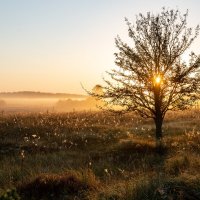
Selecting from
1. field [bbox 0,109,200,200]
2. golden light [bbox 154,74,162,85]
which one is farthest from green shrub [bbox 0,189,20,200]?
golden light [bbox 154,74,162,85]

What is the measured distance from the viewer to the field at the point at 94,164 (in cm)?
956

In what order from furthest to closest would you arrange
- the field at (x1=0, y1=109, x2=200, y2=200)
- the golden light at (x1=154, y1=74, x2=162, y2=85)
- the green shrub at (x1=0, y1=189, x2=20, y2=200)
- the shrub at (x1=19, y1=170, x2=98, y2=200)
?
1. the golden light at (x1=154, y1=74, x2=162, y2=85)
2. the shrub at (x1=19, y1=170, x2=98, y2=200)
3. the field at (x1=0, y1=109, x2=200, y2=200)
4. the green shrub at (x1=0, y1=189, x2=20, y2=200)

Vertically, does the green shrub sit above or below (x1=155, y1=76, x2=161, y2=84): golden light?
below

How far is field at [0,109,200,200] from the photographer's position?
9.56 metres

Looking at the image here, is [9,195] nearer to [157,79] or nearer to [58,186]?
[58,186]

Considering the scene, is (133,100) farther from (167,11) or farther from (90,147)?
(167,11)

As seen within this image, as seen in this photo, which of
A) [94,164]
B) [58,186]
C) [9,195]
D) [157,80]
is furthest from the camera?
[157,80]

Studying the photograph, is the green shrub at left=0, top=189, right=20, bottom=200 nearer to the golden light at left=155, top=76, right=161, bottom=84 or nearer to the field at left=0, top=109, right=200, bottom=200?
the field at left=0, top=109, right=200, bottom=200

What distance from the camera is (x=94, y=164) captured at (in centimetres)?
1474

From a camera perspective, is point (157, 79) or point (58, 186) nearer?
point (58, 186)

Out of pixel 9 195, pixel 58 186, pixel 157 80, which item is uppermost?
pixel 157 80

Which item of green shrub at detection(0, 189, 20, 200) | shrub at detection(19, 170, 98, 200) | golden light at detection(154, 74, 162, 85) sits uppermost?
golden light at detection(154, 74, 162, 85)

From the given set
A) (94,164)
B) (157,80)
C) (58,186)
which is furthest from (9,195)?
(157,80)

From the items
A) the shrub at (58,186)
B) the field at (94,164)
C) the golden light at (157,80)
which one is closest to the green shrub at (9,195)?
the field at (94,164)
